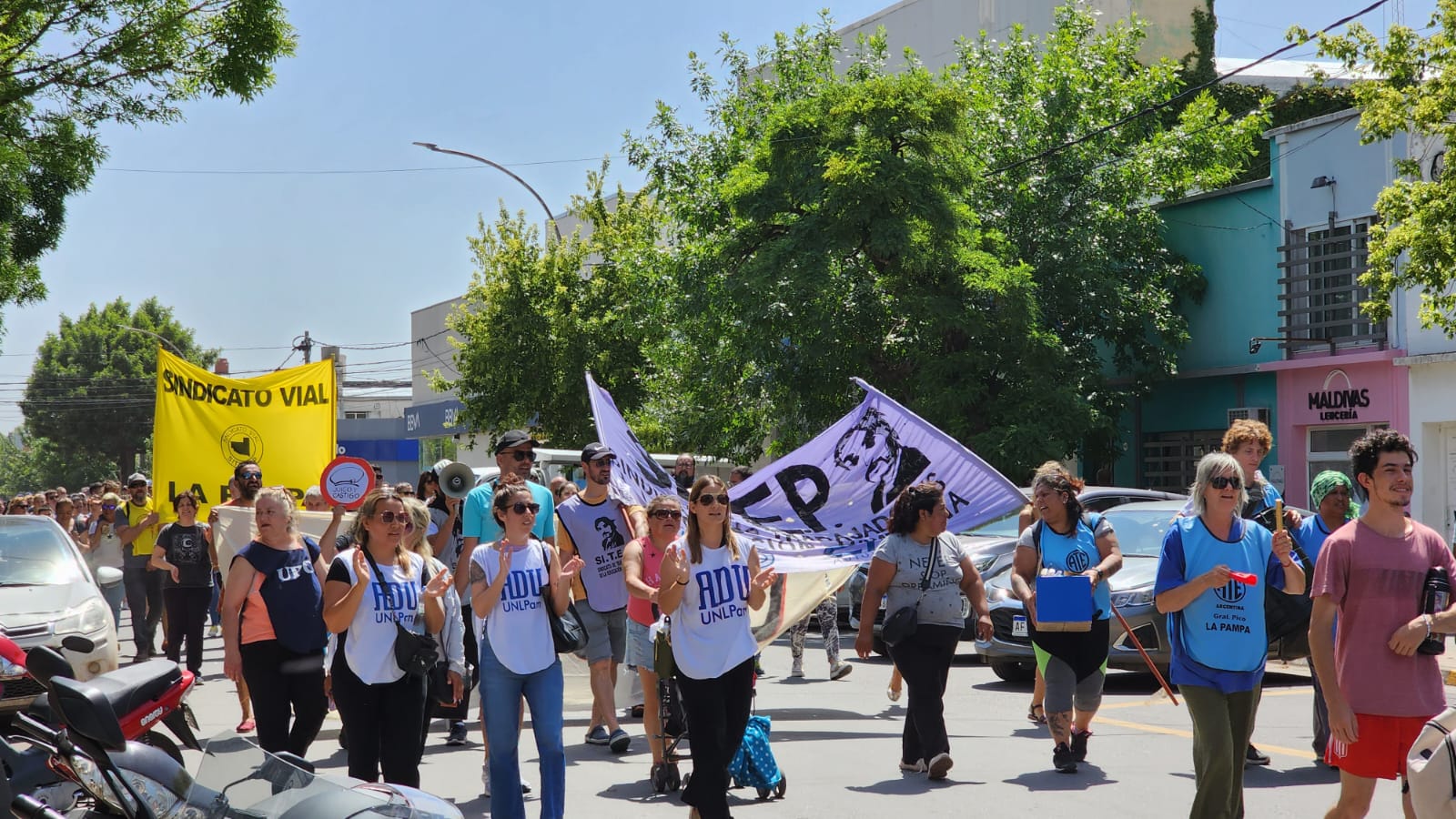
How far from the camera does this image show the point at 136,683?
433 cm

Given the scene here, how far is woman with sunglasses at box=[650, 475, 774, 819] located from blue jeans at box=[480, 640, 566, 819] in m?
0.58

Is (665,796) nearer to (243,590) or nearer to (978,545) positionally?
(243,590)

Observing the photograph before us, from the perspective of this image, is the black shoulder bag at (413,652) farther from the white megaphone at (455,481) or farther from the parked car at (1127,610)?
the parked car at (1127,610)

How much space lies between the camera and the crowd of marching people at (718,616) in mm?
5578

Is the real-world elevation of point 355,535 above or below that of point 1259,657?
above

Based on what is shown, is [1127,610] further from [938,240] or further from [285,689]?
[938,240]

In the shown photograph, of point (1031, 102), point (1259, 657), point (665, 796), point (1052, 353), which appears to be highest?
point (1031, 102)

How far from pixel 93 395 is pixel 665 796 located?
71225 mm

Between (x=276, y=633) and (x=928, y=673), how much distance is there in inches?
137

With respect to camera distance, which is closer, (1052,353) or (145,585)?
(145,585)

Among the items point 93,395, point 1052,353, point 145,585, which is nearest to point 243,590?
point 145,585

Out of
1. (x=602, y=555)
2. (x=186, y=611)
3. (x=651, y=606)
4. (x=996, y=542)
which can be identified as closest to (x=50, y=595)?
(x=186, y=611)

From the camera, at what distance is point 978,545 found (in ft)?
50.4

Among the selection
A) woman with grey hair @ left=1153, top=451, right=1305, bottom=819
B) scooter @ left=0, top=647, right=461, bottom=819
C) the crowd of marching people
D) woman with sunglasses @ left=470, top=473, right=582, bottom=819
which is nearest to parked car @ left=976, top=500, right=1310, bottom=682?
the crowd of marching people
